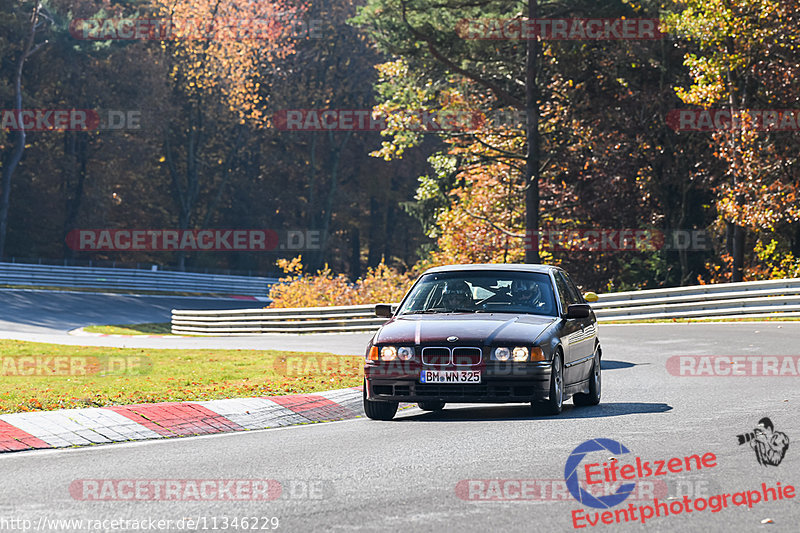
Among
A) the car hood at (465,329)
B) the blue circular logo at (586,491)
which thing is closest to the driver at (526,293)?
the car hood at (465,329)

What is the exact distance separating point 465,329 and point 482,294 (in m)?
1.20

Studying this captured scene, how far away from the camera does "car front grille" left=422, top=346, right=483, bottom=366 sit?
450 inches

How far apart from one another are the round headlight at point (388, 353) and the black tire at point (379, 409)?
435 millimetres

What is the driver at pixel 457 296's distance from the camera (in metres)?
12.6

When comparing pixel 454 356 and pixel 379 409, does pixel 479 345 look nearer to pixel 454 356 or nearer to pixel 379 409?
pixel 454 356

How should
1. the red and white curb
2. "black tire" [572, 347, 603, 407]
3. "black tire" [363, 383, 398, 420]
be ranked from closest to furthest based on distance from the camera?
the red and white curb
"black tire" [363, 383, 398, 420]
"black tire" [572, 347, 603, 407]

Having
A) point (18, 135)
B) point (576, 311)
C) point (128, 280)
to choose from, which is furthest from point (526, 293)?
point (18, 135)

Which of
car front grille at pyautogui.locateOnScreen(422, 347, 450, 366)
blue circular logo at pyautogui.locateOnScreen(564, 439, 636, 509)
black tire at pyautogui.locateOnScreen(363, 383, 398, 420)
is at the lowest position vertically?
black tire at pyautogui.locateOnScreen(363, 383, 398, 420)

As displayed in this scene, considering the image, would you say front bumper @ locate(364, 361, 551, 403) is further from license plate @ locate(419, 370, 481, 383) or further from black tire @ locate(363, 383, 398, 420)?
black tire @ locate(363, 383, 398, 420)

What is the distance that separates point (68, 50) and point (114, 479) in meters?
60.0

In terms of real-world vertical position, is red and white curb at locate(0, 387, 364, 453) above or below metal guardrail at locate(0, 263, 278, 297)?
above

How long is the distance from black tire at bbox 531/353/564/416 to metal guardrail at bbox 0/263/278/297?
4733cm

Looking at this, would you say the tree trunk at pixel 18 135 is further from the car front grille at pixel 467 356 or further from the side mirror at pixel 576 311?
the car front grille at pixel 467 356

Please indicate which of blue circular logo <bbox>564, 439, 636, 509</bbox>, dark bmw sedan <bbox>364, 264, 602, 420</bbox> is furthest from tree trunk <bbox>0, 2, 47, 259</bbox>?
blue circular logo <bbox>564, 439, 636, 509</bbox>
